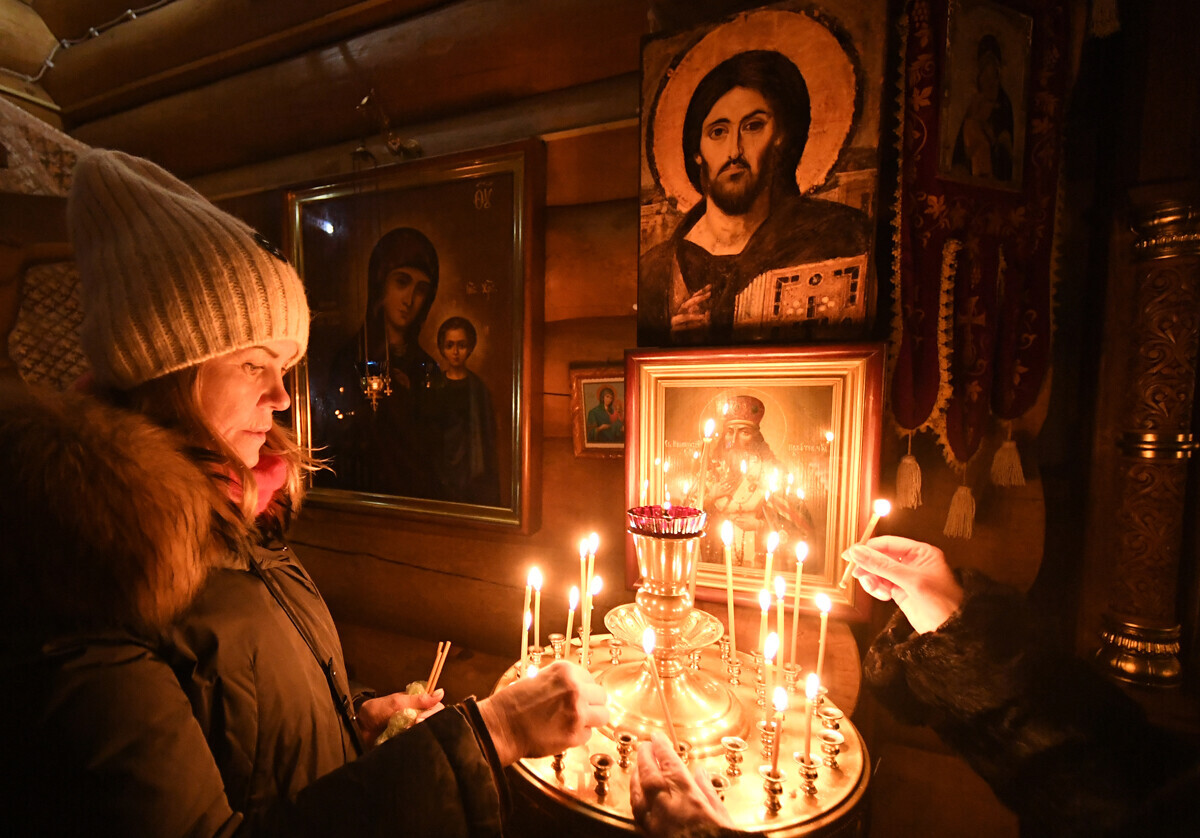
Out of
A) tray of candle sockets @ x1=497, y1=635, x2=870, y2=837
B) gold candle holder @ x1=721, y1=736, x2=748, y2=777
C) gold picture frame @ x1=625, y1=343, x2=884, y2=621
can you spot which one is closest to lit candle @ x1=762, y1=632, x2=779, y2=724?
tray of candle sockets @ x1=497, y1=635, x2=870, y2=837

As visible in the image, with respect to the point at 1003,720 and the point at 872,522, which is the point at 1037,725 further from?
the point at 872,522

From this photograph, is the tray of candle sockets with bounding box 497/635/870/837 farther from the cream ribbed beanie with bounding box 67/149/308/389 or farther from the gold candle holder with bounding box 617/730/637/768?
the cream ribbed beanie with bounding box 67/149/308/389

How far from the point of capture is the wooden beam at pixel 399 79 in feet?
5.68

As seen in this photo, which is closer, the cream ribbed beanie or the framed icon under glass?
the cream ribbed beanie

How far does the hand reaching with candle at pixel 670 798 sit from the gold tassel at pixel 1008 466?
113 cm

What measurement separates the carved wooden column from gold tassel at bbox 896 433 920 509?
1.71 ft

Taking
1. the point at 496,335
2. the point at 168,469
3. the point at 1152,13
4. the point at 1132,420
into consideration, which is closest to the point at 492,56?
the point at 496,335

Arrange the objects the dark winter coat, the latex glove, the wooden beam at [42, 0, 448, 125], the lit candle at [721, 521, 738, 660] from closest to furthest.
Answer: the dark winter coat, the lit candle at [721, 521, 738, 660], the latex glove, the wooden beam at [42, 0, 448, 125]

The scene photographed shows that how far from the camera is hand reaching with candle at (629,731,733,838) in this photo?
852 mm

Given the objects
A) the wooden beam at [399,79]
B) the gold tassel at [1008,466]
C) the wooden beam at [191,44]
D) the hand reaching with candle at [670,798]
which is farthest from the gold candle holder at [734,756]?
the wooden beam at [191,44]

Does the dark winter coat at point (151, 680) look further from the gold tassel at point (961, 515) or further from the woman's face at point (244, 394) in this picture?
the gold tassel at point (961, 515)

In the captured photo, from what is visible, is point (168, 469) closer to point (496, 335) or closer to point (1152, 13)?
point (496, 335)

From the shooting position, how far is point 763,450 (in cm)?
153

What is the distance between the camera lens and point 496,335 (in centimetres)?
193
